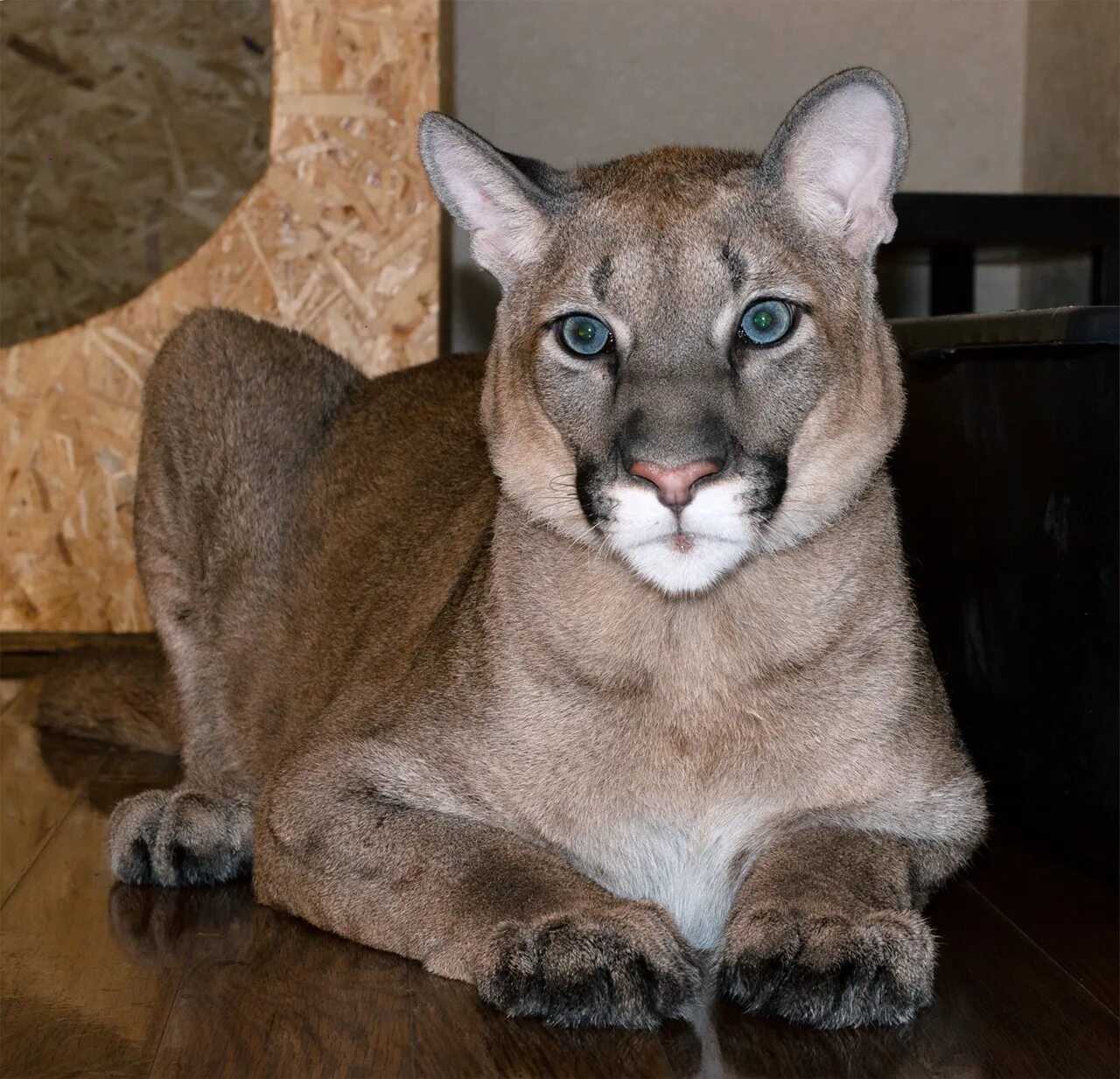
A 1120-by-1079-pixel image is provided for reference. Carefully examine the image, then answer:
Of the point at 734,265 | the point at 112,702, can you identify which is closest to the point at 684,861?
the point at 734,265

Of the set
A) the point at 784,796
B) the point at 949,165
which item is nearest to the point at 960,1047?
the point at 784,796

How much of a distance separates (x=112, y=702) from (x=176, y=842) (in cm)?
120

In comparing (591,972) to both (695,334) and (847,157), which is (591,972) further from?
(847,157)

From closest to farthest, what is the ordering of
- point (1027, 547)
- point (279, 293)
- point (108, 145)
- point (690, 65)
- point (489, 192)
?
point (489, 192)
point (1027, 547)
point (279, 293)
point (108, 145)
point (690, 65)

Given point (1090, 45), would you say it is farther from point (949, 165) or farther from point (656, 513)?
point (656, 513)

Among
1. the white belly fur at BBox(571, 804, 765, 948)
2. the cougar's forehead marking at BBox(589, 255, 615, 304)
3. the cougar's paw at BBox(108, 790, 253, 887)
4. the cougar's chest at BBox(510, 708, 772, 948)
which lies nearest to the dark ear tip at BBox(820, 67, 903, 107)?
the cougar's forehead marking at BBox(589, 255, 615, 304)

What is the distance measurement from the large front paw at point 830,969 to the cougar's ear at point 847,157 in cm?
109

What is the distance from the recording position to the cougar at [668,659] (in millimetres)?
2227

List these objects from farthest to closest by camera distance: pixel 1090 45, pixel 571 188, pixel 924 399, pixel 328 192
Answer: pixel 1090 45 < pixel 328 192 < pixel 924 399 < pixel 571 188

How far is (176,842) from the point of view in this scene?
299 centimetres

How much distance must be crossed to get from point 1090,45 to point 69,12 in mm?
3607

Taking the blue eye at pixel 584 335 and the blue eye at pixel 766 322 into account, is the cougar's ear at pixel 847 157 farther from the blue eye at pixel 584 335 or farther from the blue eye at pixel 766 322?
the blue eye at pixel 584 335

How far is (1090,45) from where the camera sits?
5.85m

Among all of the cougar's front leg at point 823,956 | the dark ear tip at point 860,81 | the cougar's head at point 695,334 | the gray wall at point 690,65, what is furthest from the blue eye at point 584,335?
the gray wall at point 690,65
